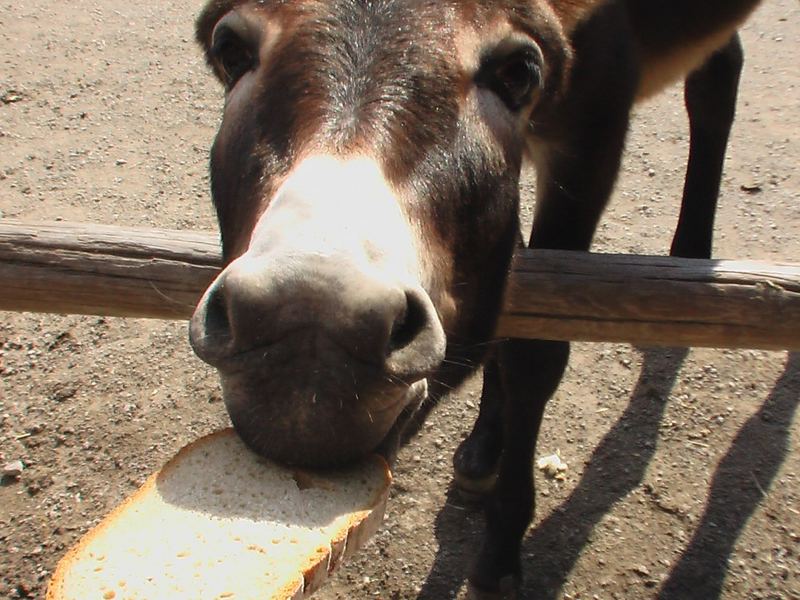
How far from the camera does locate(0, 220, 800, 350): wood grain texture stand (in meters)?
2.13

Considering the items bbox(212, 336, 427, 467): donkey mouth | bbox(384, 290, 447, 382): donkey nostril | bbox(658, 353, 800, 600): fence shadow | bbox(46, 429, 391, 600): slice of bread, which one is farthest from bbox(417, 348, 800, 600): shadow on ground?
bbox(384, 290, 447, 382): donkey nostril

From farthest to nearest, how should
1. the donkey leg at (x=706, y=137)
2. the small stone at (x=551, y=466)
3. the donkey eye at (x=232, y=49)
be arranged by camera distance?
the donkey leg at (x=706, y=137), the small stone at (x=551, y=466), the donkey eye at (x=232, y=49)

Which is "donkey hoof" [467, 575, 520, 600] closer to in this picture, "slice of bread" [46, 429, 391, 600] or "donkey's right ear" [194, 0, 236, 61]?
"slice of bread" [46, 429, 391, 600]

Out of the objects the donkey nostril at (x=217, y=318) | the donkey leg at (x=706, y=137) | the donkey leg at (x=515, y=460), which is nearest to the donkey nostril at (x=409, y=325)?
the donkey nostril at (x=217, y=318)

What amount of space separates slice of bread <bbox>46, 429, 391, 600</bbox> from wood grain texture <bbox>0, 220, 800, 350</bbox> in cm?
72

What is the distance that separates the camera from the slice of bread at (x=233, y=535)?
1399 millimetres

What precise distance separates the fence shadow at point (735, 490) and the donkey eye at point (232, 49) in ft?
7.22

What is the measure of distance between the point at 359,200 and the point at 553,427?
7.59ft

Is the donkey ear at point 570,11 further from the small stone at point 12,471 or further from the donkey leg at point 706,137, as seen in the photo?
the small stone at point 12,471

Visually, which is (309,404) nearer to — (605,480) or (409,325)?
(409,325)

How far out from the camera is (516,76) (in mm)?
1917

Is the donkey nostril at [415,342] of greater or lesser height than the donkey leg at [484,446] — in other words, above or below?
above

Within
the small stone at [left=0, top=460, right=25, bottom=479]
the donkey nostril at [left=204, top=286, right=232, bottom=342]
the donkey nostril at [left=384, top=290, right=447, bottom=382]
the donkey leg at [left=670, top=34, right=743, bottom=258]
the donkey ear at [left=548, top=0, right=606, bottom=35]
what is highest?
the donkey leg at [left=670, top=34, right=743, bottom=258]

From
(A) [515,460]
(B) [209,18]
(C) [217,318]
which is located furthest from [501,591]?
(B) [209,18]
